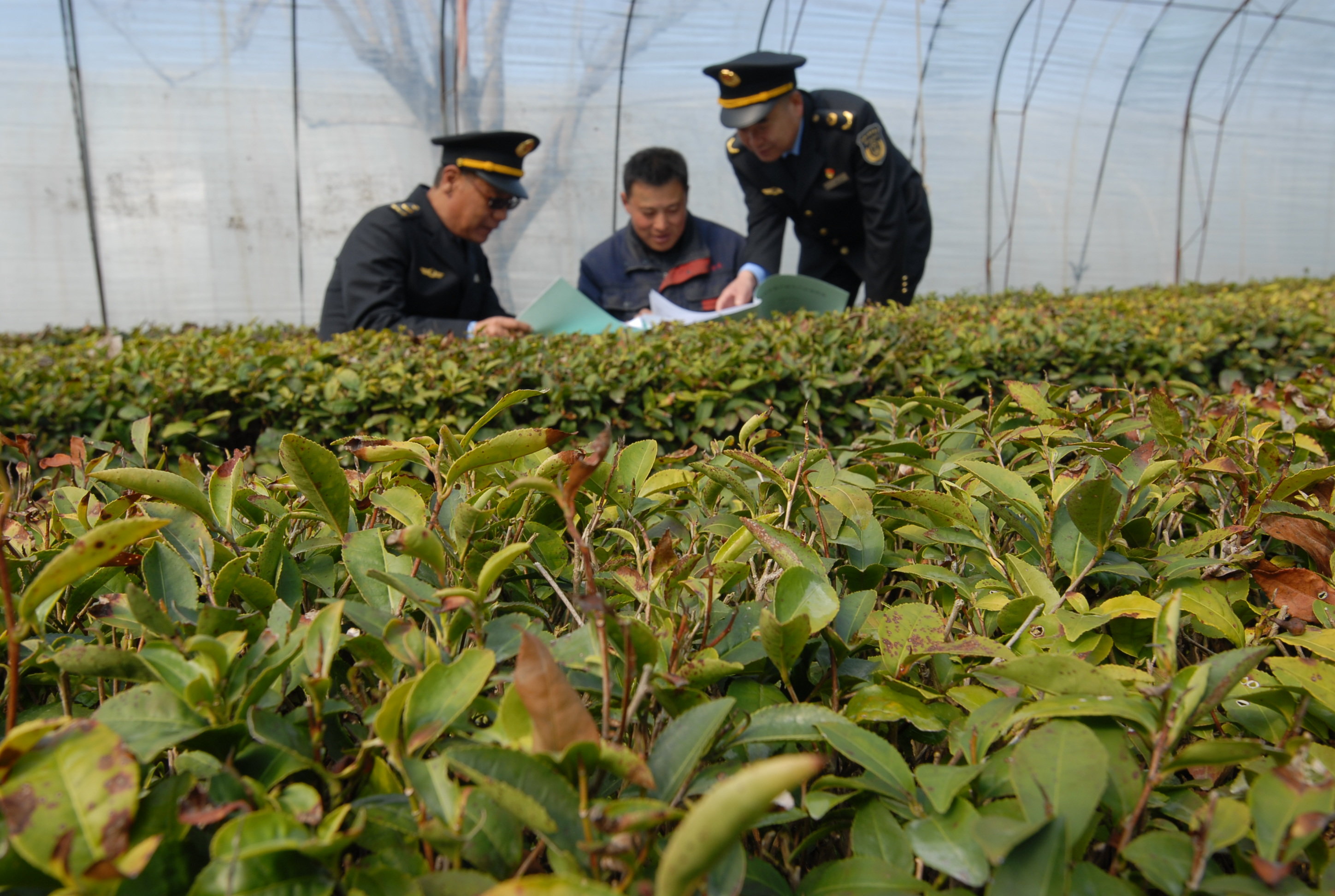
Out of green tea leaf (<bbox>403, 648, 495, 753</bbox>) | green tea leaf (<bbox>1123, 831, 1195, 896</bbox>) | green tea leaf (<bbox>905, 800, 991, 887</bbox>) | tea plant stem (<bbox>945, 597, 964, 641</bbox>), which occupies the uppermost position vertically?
green tea leaf (<bbox>403, 648, 495, 753</bbox>)

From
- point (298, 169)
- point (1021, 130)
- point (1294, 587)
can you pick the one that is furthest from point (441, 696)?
point (1021, 130)

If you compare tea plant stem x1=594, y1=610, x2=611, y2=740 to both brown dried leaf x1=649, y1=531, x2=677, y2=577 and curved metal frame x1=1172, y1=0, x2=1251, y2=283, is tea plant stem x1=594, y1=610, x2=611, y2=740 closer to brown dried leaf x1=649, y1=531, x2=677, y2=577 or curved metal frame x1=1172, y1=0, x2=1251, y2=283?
brown dried leaf x1=649, y1=531, x2=677, y2=577

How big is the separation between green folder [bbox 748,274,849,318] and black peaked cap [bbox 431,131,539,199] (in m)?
1.64

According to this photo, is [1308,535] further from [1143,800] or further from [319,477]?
[319,477]

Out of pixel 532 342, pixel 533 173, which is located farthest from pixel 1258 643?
pixel 533 173

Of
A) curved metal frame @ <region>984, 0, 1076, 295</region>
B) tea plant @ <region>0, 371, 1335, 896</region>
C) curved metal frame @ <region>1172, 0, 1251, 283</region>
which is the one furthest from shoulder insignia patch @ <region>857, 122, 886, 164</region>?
curved metal frame @ <region>1172, 0, 1251, 283</region>

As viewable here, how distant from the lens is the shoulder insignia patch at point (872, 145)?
5379 millimetres

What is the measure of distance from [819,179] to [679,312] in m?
1.61

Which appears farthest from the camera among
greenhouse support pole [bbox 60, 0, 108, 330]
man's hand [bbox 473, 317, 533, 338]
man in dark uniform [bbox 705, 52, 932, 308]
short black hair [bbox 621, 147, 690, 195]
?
greenhouse support pole [bbox 60, 0, 108, 330]

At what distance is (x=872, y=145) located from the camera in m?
5.40

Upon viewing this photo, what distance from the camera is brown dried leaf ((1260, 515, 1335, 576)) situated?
994 mm

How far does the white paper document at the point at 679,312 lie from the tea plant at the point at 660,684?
10.5 feet

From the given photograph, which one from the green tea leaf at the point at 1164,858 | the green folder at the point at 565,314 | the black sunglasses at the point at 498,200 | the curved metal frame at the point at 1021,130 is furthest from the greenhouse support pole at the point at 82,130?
the curved metal frame at the point at 1021,130

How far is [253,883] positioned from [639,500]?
68 centimetres
